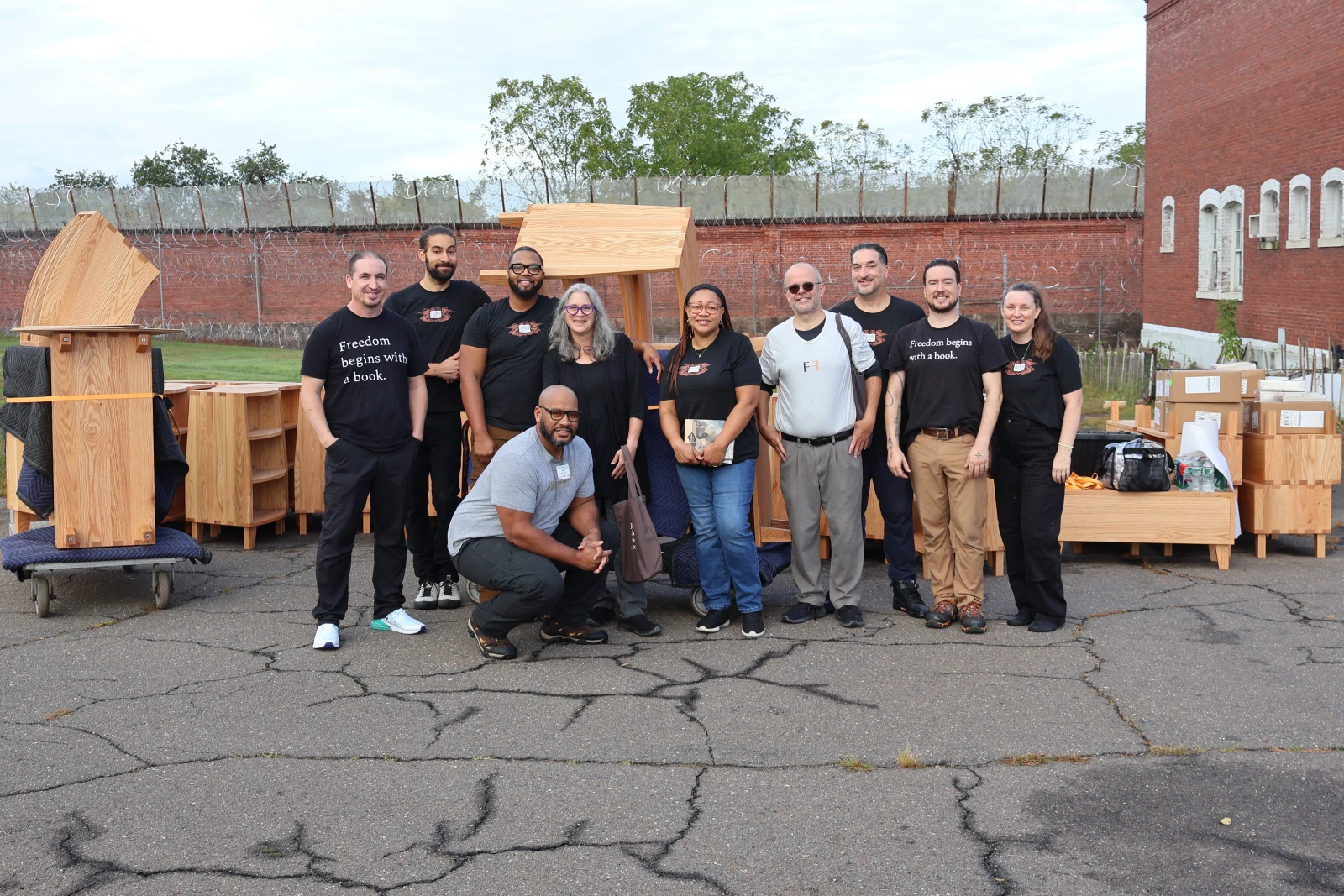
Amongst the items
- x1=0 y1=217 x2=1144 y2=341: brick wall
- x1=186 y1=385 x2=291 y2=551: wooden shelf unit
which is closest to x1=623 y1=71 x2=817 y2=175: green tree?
x1=0 y1=217 x2=1144 y2=341: brick wall

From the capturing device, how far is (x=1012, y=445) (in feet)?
21.2

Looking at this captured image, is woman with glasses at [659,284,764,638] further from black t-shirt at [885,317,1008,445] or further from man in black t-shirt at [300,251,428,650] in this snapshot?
man in black t-shirt at [300,251,428,650]

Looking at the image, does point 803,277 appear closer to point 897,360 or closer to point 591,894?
point 897,360

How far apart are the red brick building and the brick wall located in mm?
1565

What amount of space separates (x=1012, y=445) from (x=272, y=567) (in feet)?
17.3

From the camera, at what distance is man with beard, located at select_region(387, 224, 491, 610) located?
7094 mm

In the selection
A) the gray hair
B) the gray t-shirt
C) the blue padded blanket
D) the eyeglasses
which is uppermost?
the gray hair

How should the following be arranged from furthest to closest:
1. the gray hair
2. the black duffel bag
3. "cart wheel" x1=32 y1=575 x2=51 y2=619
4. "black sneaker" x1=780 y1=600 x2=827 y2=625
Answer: the black duffel bag
"cart wheel" x1=32 y1=575 x2=51 y2=619
"black sneaker" x1=780 y1=600 x2=827 y2=625
the gray hair

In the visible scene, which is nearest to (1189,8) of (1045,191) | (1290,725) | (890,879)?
(1045,191)

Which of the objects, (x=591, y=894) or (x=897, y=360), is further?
(x=897, y=360)

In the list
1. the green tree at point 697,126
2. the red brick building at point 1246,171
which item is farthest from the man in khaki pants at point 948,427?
the green tree at point 697,126

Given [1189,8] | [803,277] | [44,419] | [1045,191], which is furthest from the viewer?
[1045,191]

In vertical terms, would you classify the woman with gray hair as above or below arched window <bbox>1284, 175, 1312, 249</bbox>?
below

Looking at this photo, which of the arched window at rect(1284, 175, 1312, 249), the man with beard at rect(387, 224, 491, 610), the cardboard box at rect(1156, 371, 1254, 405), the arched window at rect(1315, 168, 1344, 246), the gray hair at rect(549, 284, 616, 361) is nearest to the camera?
the gray hair at rect(549, 284, 616, 361)
